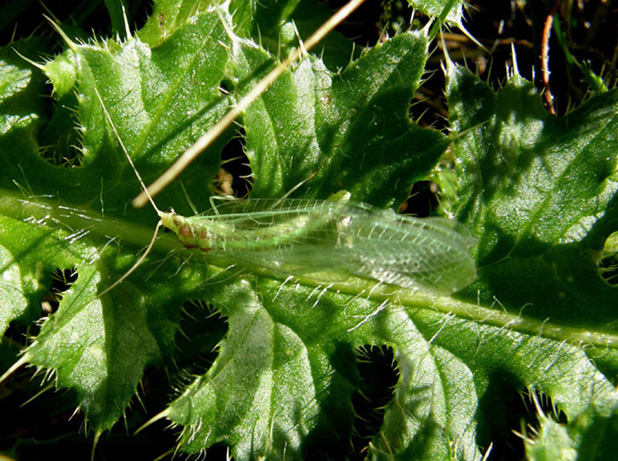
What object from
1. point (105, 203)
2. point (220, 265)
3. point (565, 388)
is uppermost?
point (105, 203)

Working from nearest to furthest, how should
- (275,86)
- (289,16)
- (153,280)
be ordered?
(275,86) → (153,280) → (289,16)

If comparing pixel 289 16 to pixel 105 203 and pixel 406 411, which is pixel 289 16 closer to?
pixel 105 203

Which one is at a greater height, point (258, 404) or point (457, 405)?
point (258, 404)

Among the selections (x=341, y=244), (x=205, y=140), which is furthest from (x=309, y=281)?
(x=205, y=140)

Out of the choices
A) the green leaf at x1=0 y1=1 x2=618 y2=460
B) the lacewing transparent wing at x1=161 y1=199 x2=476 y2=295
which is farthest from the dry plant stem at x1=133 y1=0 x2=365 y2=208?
the lacewing transparent wing at x1=161 y1=199 x2=476 y2=295

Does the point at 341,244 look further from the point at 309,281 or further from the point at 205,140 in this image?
the point at 205,140

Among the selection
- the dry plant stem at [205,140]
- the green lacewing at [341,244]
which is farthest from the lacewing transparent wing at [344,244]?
the dry plant stem at [205,140]

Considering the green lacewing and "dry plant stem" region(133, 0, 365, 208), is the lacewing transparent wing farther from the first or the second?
"dry plant stem" region(133, 0, 365, 208)

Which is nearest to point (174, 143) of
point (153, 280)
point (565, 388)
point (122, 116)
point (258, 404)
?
point (122, 116)
